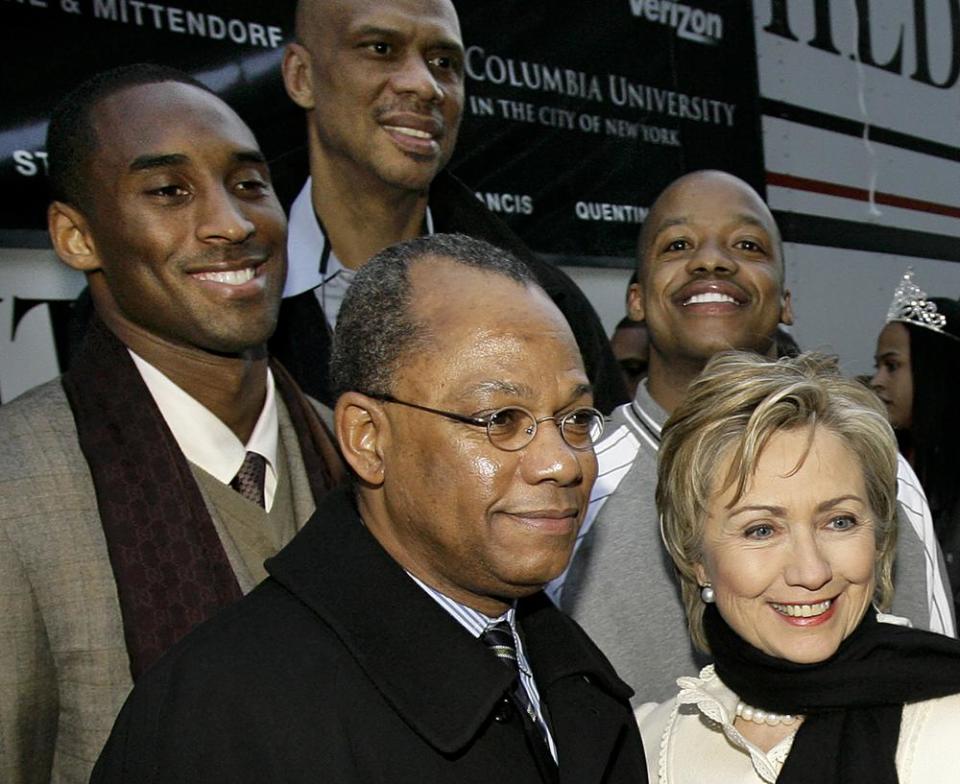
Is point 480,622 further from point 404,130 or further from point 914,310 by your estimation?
point 914,310

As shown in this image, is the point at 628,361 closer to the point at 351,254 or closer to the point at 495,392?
the point at 351,254

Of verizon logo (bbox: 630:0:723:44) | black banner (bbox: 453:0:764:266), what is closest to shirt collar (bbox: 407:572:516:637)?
black banner (bbox: 453:0:764:266)

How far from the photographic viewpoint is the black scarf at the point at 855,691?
179 cm

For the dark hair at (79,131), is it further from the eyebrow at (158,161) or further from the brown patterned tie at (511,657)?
the brown patterned tie at (511,657)

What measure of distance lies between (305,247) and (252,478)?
0.91 meters

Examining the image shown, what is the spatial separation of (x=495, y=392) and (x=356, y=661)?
14.7 inches

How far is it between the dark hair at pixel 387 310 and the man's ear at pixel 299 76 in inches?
47.4

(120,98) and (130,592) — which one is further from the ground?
(120,98)

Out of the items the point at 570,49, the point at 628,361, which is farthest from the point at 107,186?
the point at 628,361

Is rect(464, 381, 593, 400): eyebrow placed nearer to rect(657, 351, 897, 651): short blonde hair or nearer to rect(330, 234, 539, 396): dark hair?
rect(330, 234, 539, 396): dark hair

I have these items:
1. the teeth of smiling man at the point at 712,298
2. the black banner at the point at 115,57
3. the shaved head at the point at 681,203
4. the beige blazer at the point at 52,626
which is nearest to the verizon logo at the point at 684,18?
the black banner at the point at 115,57

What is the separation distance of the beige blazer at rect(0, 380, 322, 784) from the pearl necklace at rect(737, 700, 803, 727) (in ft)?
3.00

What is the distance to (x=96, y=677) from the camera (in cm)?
186

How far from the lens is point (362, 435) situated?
5.60 ft
